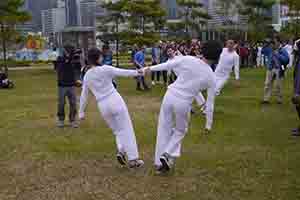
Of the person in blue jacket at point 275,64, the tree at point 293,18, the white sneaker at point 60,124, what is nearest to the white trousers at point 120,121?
the white sneaker at point 60,124

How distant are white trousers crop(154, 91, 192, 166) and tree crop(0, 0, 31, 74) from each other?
22411mm

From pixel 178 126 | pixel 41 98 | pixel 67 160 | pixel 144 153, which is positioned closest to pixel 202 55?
pixel 178 126

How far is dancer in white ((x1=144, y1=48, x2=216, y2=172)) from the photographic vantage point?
601 cm

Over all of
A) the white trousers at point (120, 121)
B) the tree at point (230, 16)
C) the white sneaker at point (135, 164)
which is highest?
the tree at point (230, 16)

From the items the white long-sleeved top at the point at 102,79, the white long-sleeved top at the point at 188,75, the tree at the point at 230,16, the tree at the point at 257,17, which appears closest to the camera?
the white long-sleeved top at the point at 188,75

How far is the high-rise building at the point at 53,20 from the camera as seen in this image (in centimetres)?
4323

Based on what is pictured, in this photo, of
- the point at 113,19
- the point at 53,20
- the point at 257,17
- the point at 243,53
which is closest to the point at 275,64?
the point at 243,53

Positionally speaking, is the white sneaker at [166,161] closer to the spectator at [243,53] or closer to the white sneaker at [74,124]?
the white sneaker at [74,124]

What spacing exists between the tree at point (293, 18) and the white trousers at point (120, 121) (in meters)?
22.7

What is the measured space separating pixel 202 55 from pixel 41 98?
1074 cm

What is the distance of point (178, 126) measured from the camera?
6207mm

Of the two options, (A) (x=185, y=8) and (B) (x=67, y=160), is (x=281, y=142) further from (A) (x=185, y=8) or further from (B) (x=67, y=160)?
(A) (x=185, y=8)

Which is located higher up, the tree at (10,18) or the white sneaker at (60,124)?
the tree at (10,18)

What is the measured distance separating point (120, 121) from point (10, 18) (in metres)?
22.7
